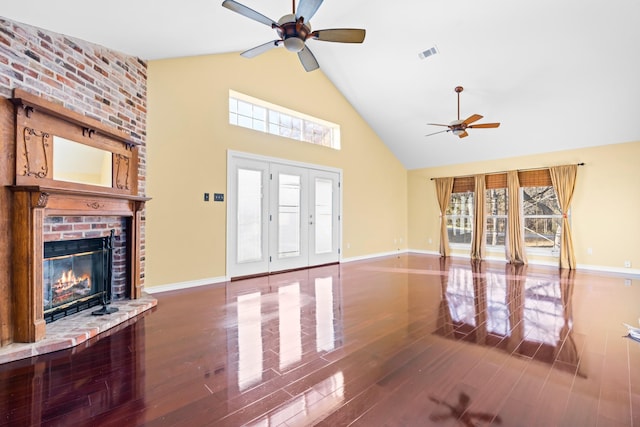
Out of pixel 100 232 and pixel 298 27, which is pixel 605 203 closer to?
pixel 298 27

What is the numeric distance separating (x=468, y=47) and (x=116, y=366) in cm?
575

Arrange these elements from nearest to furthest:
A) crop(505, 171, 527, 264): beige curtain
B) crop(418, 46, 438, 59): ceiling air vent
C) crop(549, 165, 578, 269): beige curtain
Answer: crop(418, 46, 438, 59): ceiling air vent
crop(549, 165, 578, 269): beige curtain
crop(505, 171, 527, 264): beige curtain

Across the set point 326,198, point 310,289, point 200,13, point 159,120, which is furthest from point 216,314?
point 326,198

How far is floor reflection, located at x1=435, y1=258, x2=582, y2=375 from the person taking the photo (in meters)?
2.33

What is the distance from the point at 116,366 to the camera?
1998 millimetres

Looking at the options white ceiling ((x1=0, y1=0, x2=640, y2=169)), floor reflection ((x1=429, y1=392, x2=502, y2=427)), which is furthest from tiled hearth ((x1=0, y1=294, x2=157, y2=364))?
floor reflection ((x1=429, y1=392, x2=502, y2=427))

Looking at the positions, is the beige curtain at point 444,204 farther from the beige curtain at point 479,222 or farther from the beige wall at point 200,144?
the beige wall at point 200,144

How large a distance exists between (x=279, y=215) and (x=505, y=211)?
5440mm

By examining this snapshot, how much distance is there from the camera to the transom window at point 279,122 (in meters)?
4.94

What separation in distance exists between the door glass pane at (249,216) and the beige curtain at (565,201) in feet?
20.1

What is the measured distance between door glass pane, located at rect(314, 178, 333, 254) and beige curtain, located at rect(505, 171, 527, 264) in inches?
163

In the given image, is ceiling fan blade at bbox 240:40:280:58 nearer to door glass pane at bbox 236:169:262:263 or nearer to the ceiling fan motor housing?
the ceiling fan motor housing

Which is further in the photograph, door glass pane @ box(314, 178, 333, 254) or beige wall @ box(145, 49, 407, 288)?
door glass pane @ box(314, 178, 333, 254)

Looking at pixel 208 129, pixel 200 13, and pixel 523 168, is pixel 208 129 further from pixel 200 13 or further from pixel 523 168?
pixel 523 168
